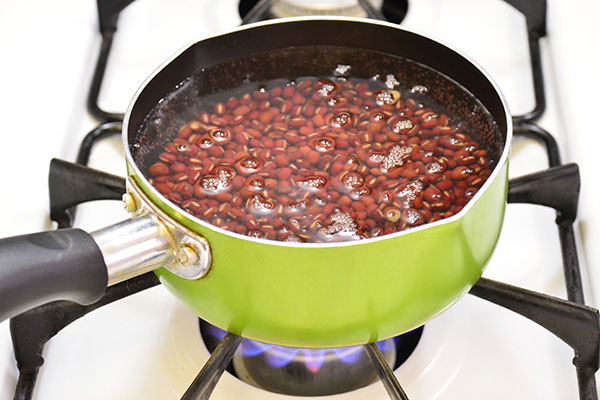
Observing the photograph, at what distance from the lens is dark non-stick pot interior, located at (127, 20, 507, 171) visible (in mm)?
665

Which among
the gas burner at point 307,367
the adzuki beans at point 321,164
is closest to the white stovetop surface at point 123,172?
the gas burner at point 307,367

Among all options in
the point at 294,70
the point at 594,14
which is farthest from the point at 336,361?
the point at 594,14

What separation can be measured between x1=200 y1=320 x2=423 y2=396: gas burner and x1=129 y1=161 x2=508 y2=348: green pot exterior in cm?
9

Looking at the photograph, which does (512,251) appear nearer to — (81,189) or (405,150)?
(405,150)

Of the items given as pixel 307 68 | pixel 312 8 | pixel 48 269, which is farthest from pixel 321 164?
pixel 312 8

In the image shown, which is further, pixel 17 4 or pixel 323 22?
pixel 17 4

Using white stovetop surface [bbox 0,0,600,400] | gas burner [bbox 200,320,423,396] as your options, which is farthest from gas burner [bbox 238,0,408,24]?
gas burner [bbox 200,320,423,396]

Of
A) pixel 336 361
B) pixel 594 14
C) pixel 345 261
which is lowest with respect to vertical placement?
Result: pixel 336 361

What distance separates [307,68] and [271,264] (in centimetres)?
28

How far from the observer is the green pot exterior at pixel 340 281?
52cm

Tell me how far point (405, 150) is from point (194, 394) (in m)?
0.25

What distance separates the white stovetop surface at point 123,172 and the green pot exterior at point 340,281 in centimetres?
9

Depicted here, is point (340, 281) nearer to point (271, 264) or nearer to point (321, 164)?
point (271, 264)

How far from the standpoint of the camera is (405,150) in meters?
0.67
